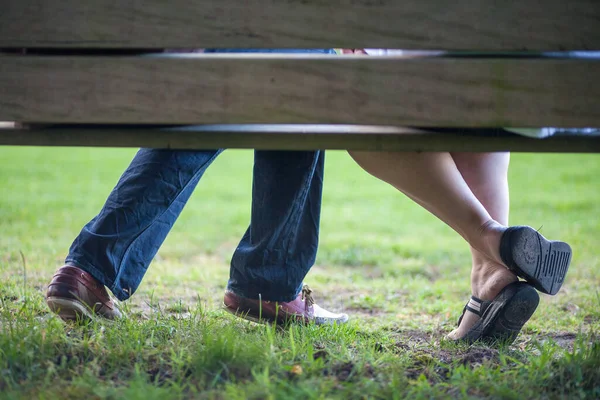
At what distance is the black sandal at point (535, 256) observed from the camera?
2.19 meters

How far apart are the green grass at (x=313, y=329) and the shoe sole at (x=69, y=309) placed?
A: 0.07m

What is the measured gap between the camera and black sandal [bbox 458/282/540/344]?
227 cm

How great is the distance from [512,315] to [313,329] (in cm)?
68

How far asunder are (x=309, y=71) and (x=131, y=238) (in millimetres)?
1046

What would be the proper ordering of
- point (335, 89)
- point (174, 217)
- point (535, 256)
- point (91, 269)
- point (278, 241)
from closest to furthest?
point (335, 89), point (535, 256), point (91, 269), point (278, 241), point (174, 217)

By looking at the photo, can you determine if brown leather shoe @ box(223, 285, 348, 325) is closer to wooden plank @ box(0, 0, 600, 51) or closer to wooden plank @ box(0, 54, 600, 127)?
wooden plank @ box(0, 54, 600, 127)

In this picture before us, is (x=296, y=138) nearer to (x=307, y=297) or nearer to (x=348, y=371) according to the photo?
(x=348, y=371)

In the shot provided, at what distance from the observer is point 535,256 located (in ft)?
7.30

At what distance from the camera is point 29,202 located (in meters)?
7.55

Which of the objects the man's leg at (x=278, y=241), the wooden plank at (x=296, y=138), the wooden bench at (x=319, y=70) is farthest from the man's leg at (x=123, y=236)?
the wooden bench at (x=319, y=70)

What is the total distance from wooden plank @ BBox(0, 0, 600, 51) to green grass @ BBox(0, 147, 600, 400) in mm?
852

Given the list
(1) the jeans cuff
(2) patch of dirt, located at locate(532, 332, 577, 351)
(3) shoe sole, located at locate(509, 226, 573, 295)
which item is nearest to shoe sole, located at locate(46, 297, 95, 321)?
(1) the jeans cuff

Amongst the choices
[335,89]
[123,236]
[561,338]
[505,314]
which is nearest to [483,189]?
[505,314]

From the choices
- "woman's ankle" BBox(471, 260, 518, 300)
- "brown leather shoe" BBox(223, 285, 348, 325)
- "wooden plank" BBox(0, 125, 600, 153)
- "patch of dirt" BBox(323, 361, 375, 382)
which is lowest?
"brown leather shoe" BBox(223, 285, 348, 325)
